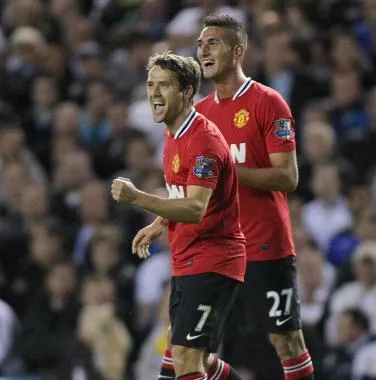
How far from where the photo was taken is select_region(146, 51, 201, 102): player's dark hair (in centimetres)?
669

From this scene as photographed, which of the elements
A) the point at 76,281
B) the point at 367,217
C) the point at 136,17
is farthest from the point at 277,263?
the point at 136,17

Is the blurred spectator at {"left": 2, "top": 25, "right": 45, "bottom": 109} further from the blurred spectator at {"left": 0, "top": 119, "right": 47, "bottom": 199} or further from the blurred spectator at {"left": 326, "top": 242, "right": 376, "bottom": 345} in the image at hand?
the blurred spectator at {"left": 326, "top": 242, "right": 376, "bottom": 345}

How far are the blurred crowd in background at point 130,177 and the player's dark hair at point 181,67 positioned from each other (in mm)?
3539

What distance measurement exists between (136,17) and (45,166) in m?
2.33

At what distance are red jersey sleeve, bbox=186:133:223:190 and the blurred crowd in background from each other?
11.4ft

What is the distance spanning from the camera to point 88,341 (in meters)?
10.8

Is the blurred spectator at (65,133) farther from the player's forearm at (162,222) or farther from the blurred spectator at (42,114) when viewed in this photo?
the player's forearm at (162,222)

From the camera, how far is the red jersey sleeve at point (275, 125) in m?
7.25

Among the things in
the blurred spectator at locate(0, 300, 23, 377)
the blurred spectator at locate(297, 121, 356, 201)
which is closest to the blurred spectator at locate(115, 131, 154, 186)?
the blurred spectator at locate(297, 121, 356, 201)

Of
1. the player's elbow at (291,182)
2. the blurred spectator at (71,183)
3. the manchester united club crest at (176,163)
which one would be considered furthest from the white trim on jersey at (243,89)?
the blurred spectator at (71,183)

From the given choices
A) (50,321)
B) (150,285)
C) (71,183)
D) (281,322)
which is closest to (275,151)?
(281,322)

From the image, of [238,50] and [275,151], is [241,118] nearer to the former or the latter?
[275,151]

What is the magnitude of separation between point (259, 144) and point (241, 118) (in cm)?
17

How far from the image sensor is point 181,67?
670 centimetres
